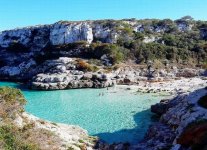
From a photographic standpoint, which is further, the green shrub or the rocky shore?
the green shrub

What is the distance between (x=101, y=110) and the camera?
45.4 metres

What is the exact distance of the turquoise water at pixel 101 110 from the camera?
34.2 metres

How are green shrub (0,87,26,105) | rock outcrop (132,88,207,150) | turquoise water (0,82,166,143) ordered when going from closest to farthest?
rock outcrop (132,88,207,150) → green shrub (0,87,26,105) → turquoise water (0,82,166,143)

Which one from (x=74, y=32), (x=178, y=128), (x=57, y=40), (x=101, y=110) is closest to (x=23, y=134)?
(x=178, y=128)

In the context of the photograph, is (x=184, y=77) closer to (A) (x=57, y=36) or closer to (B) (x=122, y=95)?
(B) (x=122, y=95)

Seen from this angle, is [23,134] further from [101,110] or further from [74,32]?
[74,32]

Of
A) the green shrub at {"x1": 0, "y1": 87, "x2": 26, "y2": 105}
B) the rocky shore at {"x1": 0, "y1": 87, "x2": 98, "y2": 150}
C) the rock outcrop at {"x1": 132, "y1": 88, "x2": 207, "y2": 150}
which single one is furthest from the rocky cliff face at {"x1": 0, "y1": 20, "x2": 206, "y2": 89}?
the green shrub at {"x1": 0, "y1": 87, "x2": 26, "y2": 105}

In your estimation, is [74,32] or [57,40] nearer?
[74,32]

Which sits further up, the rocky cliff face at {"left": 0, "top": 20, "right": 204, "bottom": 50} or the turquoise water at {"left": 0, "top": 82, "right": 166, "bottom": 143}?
the rocky cliff face at {"left": 0, "top": 20, "right": 204, "bottom": 50}

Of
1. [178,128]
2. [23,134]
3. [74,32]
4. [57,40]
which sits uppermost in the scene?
[74,32]

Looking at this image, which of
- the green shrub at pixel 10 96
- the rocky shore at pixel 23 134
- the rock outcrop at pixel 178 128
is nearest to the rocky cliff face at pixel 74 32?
the rock outcrop at pixel 178 128

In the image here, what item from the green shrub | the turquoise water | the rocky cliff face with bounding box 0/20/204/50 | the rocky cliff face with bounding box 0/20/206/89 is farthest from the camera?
the rocky cliff face with bounding box 0/20/204/50

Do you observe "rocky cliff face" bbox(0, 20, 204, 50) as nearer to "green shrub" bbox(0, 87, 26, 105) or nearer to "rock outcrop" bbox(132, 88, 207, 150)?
"rock outcrop" bbox(132, 88, 207, 150)

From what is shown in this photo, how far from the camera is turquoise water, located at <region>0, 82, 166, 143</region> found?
3422 centimetres
